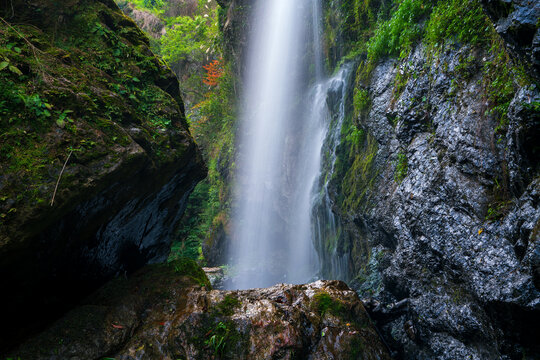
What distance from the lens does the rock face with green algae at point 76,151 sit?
274 centimetres

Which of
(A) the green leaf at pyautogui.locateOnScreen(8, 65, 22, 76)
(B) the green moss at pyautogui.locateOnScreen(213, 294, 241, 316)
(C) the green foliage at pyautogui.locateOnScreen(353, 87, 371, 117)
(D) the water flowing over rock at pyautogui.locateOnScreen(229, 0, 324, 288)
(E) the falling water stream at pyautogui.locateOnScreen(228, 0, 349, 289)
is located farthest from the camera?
(D) the water flowing over rock at pyautogui.locateOnScreen(229, 0, 324, 288)

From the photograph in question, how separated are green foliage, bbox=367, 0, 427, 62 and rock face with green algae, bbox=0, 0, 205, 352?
4.85m

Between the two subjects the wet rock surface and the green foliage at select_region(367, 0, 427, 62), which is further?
the green foliage at select_region(367, 0, 427, 62)

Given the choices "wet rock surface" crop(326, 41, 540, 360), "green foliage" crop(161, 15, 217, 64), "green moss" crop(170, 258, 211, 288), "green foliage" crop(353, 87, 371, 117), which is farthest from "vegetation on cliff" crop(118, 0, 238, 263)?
"wet rock surface" crop(326, 41, 540, 360)

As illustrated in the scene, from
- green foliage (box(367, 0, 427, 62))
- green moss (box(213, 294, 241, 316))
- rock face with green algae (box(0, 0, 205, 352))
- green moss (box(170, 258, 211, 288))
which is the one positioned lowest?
green moss (box(213, 294, 241, 316))

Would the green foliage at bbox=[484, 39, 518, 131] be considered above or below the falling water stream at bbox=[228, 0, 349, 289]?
below

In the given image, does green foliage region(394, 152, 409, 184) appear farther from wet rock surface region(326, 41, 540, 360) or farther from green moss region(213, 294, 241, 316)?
green moss region(213, 294, 241, 316)

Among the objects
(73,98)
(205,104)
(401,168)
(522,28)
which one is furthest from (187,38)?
(522,28)

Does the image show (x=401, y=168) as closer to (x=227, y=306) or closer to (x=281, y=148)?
(x=227, y=306)

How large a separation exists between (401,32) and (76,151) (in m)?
6.51

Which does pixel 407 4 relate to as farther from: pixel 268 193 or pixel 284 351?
pixel 268 193

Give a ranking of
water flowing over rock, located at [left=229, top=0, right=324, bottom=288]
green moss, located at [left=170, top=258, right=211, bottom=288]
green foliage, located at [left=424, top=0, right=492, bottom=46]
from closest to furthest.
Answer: green foliage, located at [left=424, top=0, right=492, bottom=46] < green moss, located at [left=170, top=258, right=211, bottom=288] < water flowing over rock, located at [left=229, top=0, right=324, bottom=288]

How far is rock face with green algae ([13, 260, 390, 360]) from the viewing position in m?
3.05

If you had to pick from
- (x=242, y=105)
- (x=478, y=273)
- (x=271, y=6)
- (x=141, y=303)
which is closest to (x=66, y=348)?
(x=141, y=303)
